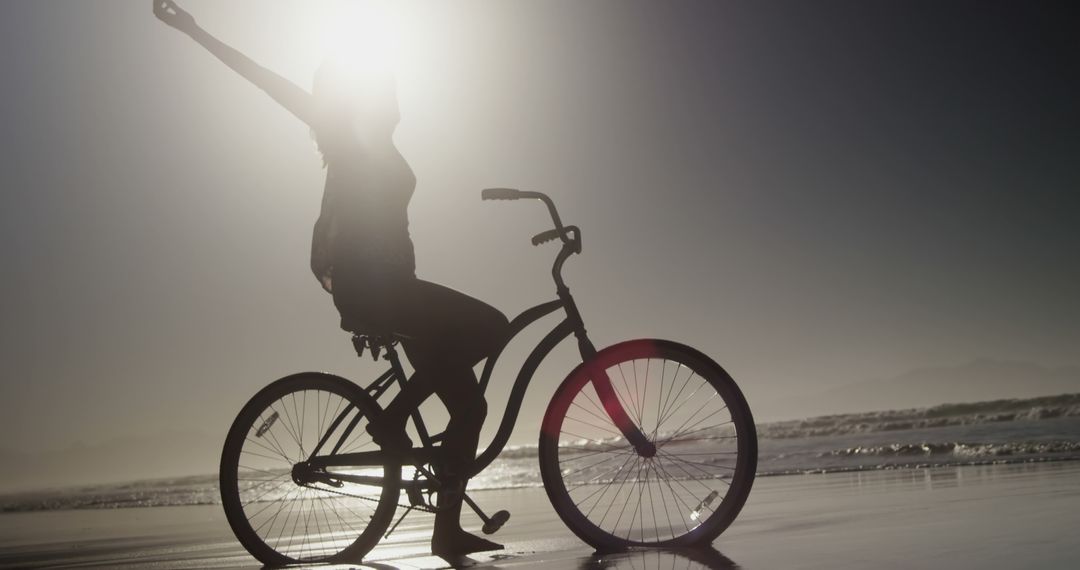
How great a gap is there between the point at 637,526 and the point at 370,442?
182cm

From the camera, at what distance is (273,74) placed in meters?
3.86

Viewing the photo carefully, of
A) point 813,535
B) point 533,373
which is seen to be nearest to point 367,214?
point 533,373

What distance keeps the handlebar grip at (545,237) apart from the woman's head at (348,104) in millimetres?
881

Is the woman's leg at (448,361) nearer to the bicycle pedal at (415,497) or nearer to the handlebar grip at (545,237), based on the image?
the bicycle pedal at (415,497)

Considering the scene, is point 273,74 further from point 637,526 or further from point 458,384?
point 637,526

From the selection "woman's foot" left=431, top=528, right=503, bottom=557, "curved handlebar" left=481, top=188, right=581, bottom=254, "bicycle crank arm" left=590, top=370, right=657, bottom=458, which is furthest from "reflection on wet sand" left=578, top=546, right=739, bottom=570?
"curved handlebar" left=481, top=188, right=581, bottom=254

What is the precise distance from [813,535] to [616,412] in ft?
3.74

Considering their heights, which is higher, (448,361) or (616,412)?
(448,361)

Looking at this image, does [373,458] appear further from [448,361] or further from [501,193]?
[501,193]

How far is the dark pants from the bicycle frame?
0.25 feet

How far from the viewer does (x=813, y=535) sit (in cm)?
389

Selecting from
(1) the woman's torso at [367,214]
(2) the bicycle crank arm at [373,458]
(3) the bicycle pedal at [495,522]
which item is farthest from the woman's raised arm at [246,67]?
(3) the bicycle pedal at [495,522]

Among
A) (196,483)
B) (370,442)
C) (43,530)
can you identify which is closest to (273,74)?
(370,442)

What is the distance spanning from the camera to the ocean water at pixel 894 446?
32.6 feet
